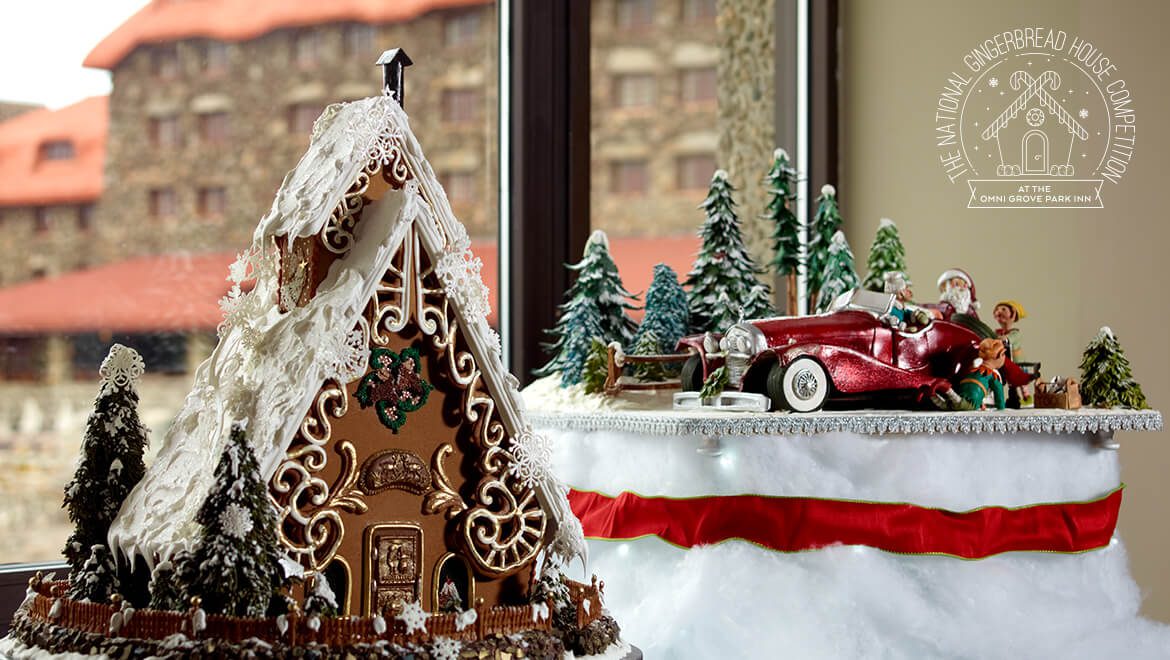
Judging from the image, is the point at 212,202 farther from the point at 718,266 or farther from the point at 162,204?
the point at 718,266

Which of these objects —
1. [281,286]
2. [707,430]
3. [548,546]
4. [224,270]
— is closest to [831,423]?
[707,430]

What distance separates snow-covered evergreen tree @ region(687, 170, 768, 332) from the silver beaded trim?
60 cm

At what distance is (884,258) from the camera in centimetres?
376

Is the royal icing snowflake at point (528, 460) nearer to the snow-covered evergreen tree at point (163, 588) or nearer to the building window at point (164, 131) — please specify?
the snow-covered evergreen tree at point (163, 588)

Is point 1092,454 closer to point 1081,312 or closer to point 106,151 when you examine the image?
point 1081,312

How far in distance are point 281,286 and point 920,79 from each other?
10.9 ft

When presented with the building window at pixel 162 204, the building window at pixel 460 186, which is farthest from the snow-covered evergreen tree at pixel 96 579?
the building window at pixel 460 186

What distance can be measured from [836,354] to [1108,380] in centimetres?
83

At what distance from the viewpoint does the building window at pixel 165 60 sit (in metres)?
3.43

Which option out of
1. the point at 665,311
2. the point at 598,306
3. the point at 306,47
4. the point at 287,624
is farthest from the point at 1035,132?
the point at 287,624

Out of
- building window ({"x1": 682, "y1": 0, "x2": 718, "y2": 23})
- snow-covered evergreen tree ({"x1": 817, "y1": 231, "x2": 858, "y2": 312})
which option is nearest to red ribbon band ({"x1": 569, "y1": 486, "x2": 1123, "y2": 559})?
snow-covered evergreen tree ({"x1": 817, "y1": 231, "x2": 858, "y2": 312})

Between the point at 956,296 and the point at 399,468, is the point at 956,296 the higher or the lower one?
the higher one

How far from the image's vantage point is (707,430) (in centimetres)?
276

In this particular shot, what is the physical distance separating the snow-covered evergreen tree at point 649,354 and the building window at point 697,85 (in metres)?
1.33
